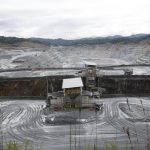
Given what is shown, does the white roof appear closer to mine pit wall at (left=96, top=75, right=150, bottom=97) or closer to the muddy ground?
the muddy ground

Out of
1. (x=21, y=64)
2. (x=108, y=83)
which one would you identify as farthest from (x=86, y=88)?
(x=21, y=64)

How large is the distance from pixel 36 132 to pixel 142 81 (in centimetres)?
1610

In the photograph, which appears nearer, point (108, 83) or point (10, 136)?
point (10, 136)

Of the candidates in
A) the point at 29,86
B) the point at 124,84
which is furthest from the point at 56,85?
the point at 124,84

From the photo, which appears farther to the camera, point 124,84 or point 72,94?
point 124,84

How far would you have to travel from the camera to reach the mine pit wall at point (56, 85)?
99.7ft

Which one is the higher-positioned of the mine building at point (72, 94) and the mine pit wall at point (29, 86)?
the mine building at point (72, 94)

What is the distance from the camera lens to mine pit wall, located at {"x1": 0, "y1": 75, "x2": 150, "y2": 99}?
3039cm

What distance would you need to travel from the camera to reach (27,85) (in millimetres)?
31125

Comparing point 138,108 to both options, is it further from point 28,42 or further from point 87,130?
point 28,42

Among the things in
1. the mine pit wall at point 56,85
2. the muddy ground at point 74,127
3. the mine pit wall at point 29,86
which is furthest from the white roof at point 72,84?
the mine pit wall at point 29,86

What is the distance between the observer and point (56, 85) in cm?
3102

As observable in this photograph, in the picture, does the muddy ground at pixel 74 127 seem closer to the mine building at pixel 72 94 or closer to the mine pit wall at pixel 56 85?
the mine building at pixel 72 94

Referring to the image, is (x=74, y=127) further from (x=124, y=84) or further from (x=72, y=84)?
(x=124, y=84)
